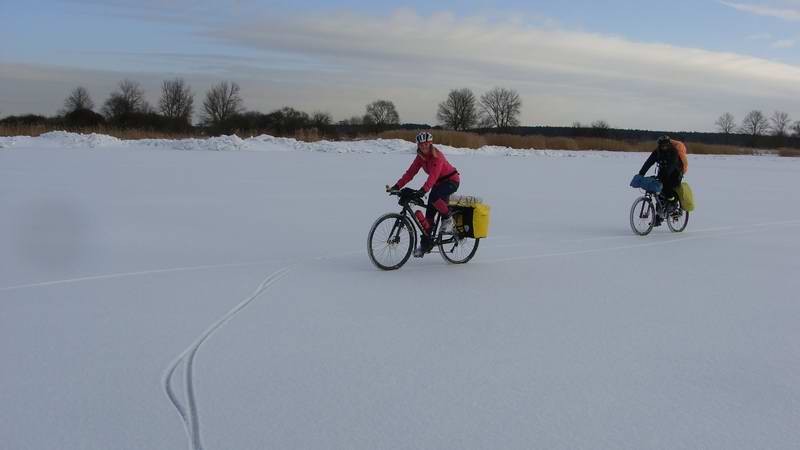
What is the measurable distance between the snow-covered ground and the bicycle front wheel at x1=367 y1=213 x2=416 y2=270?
191mm

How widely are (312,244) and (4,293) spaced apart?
13.4 feet

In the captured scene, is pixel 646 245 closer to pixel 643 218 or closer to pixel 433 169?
pixel 643 218

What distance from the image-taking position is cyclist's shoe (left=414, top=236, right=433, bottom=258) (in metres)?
8.43

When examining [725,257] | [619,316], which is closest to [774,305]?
[619,316]

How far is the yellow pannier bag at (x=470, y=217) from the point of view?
337 inches

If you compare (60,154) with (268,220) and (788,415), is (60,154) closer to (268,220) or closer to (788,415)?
(268,220)

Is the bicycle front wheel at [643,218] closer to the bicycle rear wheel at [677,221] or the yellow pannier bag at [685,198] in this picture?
the bicycle rear wheel at [677,221]

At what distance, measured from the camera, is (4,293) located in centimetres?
657

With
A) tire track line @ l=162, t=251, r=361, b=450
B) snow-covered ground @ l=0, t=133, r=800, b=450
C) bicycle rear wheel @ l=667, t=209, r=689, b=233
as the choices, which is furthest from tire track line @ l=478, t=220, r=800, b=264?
tire track line @ l=162, t=251, r=361, b=450

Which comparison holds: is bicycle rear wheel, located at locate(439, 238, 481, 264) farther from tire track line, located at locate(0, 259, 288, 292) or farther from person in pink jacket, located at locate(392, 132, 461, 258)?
tire track line, located at locate(0, 259, 288, 292)

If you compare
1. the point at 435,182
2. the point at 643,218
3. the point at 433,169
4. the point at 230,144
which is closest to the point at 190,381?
the point at 433,169

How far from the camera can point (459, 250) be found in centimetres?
892

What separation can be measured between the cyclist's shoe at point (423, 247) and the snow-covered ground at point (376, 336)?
20cm

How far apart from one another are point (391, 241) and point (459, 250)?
113cm
